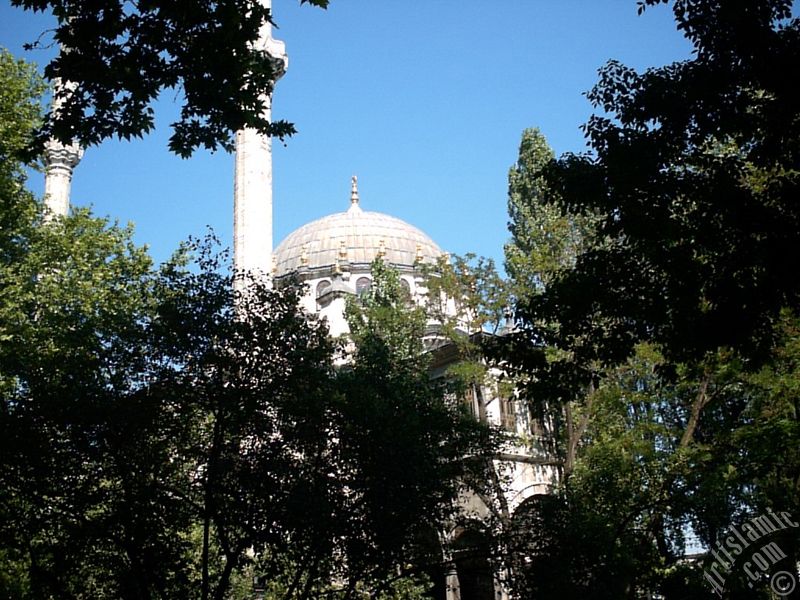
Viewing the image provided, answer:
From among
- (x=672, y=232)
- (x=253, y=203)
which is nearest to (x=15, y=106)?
(x=253, y=203)

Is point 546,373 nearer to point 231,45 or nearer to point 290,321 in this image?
point 290,321

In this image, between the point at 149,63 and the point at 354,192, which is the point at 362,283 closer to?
the point at 354,192

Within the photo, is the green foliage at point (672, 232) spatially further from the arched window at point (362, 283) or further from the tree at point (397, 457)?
the arched window at point (362, 283)

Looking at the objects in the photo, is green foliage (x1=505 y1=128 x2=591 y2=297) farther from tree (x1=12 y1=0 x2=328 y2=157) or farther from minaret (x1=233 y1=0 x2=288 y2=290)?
tree (x1=12 y1=0 x2=328 y2=157)

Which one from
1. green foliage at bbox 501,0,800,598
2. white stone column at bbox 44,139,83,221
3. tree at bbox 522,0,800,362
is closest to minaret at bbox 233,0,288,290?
white stone column at bbox 44,139,83,221

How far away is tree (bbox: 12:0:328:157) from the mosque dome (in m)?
33.7

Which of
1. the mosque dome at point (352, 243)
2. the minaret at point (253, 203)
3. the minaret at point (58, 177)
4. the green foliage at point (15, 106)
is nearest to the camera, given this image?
the green foliage at point (15, 106)

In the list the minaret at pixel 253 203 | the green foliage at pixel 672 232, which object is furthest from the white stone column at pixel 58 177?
the green foliage at pixel 672 232

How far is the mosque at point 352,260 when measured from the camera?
1623cm

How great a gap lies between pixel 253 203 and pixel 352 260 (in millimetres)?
18621

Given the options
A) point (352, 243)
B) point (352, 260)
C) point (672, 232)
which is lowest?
point (672, 232)

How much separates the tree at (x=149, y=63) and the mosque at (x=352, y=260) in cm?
395

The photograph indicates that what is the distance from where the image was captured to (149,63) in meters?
8.27

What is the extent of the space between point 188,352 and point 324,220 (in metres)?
36.2
